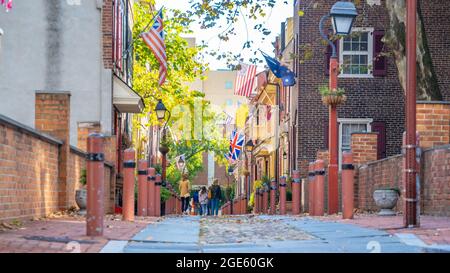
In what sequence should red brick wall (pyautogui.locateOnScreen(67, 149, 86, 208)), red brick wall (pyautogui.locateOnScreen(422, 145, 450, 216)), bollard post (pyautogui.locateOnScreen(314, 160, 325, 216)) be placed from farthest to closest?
1. bollard post (pyautogui.locateOnScreen(314, 160, 325, 216))
2. red brick wall (pyautogui.locateOnScreen(67, 149, 86, 208))
3. red brick wall (pyautogui.locateOnScreen(422, 145, 450, 216))

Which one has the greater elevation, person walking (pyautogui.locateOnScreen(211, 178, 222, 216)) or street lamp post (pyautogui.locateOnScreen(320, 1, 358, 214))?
street lamp post (pyautogui.locateOnScreen(320, 1, 358, 214))

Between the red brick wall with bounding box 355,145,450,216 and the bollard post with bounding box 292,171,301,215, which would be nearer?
the red brick wall with bounding box 355,145,450,216

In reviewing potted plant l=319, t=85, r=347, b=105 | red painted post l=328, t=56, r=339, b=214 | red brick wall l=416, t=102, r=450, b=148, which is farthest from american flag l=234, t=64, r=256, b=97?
red brick wall l=416, t=102, r=450, b=148

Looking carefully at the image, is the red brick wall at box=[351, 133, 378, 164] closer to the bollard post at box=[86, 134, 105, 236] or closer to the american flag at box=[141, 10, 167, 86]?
the american flag at box=[141, 10, 167, 86]

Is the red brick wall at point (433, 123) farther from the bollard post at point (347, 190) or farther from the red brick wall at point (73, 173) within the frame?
the red brick wall at point (73, 173)

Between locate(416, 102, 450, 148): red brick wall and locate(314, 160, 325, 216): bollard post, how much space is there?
264 cm

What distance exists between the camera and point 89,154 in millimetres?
10070

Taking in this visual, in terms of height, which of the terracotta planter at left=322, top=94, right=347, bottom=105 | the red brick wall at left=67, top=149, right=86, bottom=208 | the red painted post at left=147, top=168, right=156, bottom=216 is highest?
the terracotta planter at left=322, top=94, right=347, bottom=105

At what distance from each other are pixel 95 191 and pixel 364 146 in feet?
51.7

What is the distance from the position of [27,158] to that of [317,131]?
25279mm

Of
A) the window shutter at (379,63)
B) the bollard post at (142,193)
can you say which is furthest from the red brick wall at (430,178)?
the window shutter at (379,63)

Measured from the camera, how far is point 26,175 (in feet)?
45.0

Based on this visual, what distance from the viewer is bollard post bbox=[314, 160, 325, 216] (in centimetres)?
2081

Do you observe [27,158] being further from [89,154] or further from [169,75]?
[169,75]
